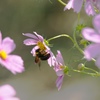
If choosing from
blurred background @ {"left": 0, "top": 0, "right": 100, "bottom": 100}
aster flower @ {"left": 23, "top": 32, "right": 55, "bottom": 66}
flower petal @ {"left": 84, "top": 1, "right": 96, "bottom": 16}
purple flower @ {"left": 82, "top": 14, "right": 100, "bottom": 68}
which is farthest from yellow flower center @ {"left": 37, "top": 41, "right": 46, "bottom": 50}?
blurred background @ {"left": 0, "top": 0, "right": 100, "bottom": 100}

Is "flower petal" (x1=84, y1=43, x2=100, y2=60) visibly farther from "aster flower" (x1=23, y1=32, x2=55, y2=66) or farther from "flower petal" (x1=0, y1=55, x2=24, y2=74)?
"aster flower" (x1=23, y1=32, x2=55, y2=66)

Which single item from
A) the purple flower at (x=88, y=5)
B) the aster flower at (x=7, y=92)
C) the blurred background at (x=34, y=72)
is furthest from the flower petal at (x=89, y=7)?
the blurred background at (x=34, y=72)

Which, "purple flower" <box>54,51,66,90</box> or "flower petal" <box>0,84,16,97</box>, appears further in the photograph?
"purple flower" <box>54,51,66,90</box>

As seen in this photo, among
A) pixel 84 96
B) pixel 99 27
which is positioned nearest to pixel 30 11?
Answer: pixel 84 96

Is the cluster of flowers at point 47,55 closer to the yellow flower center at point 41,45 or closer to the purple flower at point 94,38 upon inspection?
the yellow flower center at point 41,45

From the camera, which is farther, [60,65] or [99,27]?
[60,65]

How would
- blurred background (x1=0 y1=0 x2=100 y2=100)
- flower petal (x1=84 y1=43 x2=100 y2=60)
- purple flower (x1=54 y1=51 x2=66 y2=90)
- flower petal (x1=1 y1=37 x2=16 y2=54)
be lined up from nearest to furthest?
flower petal (x1=84 y1=43 x2=100 y2=60) → flower petal (x1=1 y1=37 x2=16 y2=54) → purple flower (x1=54 y1=51 x2=66 y2=90) → blurred background (x1=0 y1=0 x2=100 y2=100)

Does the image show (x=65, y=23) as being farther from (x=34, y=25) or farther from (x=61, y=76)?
(x=61, y=76)

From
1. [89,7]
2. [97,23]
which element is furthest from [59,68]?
[97,23]
